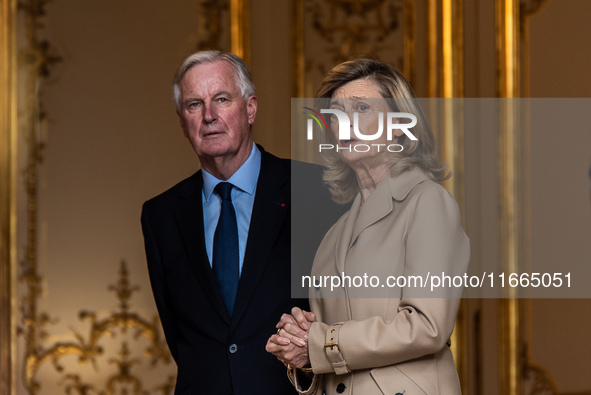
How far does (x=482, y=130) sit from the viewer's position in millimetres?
3979

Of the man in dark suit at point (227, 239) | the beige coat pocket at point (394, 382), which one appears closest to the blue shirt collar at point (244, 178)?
the man in dark suit at point (227, 239)

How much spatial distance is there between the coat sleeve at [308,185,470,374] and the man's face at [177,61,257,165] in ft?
2.11

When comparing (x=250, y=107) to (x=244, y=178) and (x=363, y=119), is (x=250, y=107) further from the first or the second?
(x=363, y=119)

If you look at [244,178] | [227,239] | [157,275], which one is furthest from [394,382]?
[157,275]

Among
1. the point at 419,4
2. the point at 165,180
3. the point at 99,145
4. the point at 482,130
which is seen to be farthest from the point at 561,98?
the point at 99,145

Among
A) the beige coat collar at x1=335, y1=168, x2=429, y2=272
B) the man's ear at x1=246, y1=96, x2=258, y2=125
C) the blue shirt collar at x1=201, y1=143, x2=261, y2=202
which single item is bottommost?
the beige coat collar at x1=335, y1=168, x2=429, y2=272

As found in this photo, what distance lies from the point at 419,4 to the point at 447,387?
2.85 meters

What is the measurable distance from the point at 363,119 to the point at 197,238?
2.11 feet

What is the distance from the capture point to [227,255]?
78.0 inches

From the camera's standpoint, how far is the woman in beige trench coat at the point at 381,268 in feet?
4.86

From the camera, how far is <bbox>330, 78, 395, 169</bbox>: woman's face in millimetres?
1621

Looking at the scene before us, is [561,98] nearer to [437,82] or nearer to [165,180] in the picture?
[437,82]

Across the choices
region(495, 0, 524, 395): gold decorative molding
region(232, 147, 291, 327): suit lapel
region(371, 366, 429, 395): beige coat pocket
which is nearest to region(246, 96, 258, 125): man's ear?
region(232, 147, 291, 327): suit lapel

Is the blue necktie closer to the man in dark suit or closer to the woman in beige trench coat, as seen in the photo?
the man in dark suit
